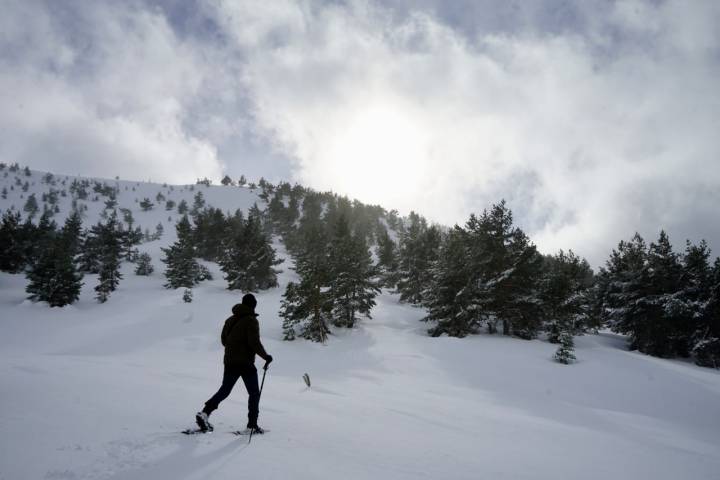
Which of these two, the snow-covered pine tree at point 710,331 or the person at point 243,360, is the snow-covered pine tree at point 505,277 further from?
the person at point 243,360

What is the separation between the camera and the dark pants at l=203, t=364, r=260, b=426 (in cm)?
556

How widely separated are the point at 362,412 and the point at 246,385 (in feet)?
14.4

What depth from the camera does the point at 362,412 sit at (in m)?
8.90

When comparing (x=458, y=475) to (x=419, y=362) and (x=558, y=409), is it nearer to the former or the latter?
(x=558, y=409)

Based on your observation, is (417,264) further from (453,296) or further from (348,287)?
(348,287)

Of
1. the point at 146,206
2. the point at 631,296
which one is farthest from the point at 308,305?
the point at 146,206

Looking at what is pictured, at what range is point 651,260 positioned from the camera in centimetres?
3553

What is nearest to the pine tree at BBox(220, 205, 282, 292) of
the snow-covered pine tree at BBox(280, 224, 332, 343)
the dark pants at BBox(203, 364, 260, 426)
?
the snow-covered pine tree at BBox(280, 224, 332, 343)

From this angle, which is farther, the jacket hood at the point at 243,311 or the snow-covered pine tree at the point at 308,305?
the snow-covered pine tree at the point at 308,305

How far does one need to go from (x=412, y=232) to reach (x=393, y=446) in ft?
188

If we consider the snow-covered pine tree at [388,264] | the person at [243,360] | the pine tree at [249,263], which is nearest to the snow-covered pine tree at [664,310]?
the snow-covered pine tree at [388,264]

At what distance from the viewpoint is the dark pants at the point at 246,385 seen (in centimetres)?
556

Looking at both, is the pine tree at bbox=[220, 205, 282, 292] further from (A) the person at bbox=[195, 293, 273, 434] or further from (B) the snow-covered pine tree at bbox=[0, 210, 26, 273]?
(A) the person at bbox=[195, 293, 273, 434]

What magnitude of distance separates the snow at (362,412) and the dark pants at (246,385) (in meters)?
0.41
